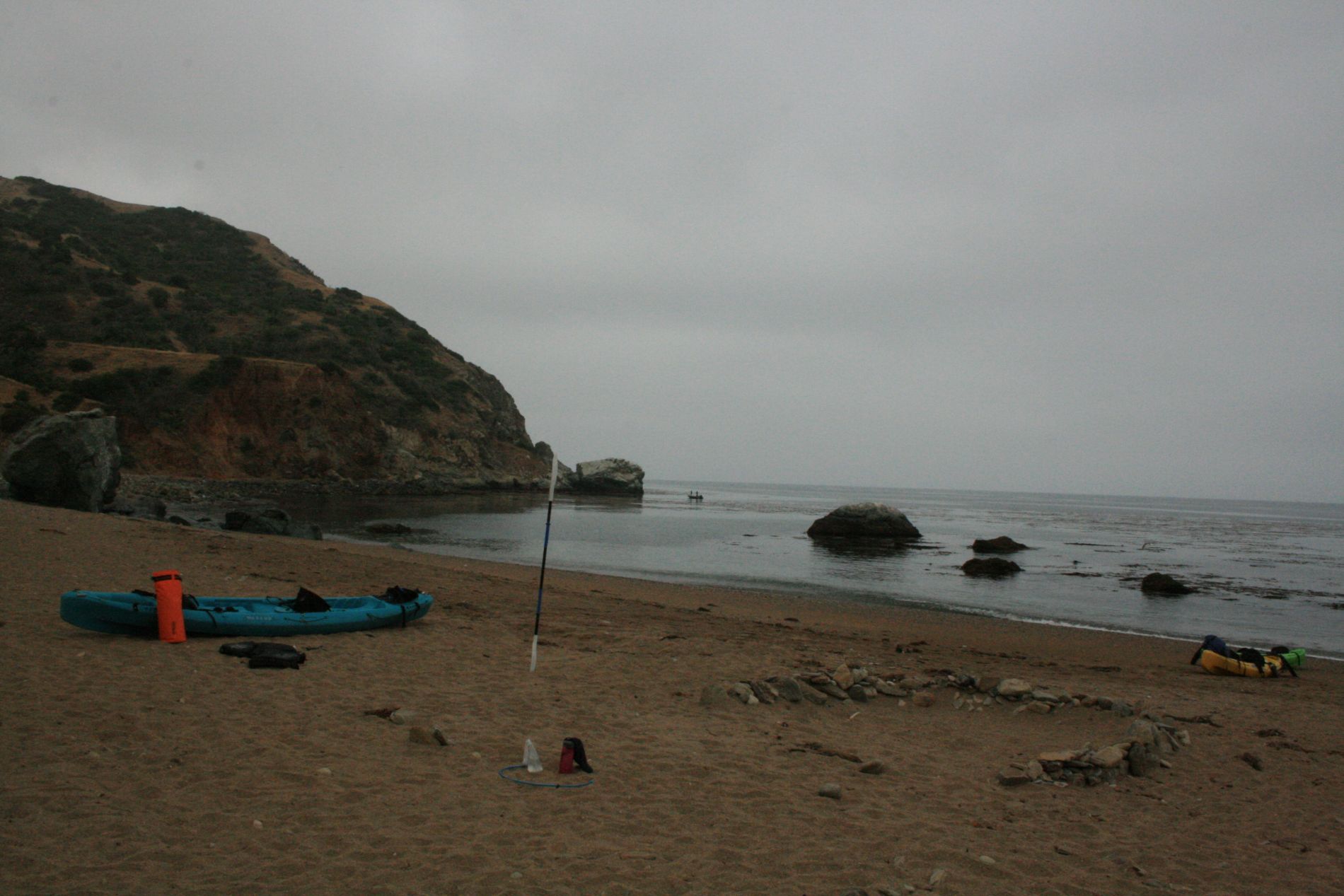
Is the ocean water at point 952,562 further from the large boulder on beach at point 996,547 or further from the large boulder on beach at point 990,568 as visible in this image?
the large boulder on beach at point 996,547

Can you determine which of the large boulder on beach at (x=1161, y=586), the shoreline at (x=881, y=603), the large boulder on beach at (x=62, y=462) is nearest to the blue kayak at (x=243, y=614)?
the shoreline at (x=881, y=603)

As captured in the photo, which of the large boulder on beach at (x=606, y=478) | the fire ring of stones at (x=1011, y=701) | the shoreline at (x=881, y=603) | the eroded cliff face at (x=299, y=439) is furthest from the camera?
the large boulder on beach at (x=606, y=478)

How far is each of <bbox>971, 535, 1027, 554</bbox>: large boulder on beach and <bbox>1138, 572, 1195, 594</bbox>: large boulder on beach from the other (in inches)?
468

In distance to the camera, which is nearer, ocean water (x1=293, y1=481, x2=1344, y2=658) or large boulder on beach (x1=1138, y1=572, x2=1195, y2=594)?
ocean water (x1=293, y1=481, x2=1344, y2=658)

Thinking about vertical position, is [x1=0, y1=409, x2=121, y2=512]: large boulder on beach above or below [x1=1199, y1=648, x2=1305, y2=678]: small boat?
above

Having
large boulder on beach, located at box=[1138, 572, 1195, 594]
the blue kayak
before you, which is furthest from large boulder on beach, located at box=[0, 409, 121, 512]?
large boulder on beach, located at box=[1138, 572, 1195, 594]

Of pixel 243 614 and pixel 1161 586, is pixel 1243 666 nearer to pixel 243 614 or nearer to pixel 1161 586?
pixel 1161 586

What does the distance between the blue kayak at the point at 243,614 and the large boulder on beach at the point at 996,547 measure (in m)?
31.5

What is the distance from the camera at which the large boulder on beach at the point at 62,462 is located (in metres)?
22.4

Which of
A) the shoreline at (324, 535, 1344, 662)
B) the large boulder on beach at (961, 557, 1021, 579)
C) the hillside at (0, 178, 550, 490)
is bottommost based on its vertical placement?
the shoreline at (324, 535, 1344, 662)

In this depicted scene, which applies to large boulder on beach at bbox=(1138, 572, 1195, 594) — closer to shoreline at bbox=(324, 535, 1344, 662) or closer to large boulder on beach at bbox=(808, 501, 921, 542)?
shoreline at bbox=(324, 535, 1344, 662)

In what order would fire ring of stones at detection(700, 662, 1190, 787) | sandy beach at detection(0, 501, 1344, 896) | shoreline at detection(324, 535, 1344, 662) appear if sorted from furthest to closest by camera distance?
shoreline at detection(324, 535, 1344, 662), fire ring of stones at detection(700, 662, 1190, 787), sandy beach at detection(0, 501, 1344, 896)

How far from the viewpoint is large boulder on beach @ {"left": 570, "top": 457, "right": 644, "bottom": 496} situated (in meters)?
86.8

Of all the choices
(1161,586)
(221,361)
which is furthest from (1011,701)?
(221,361)
